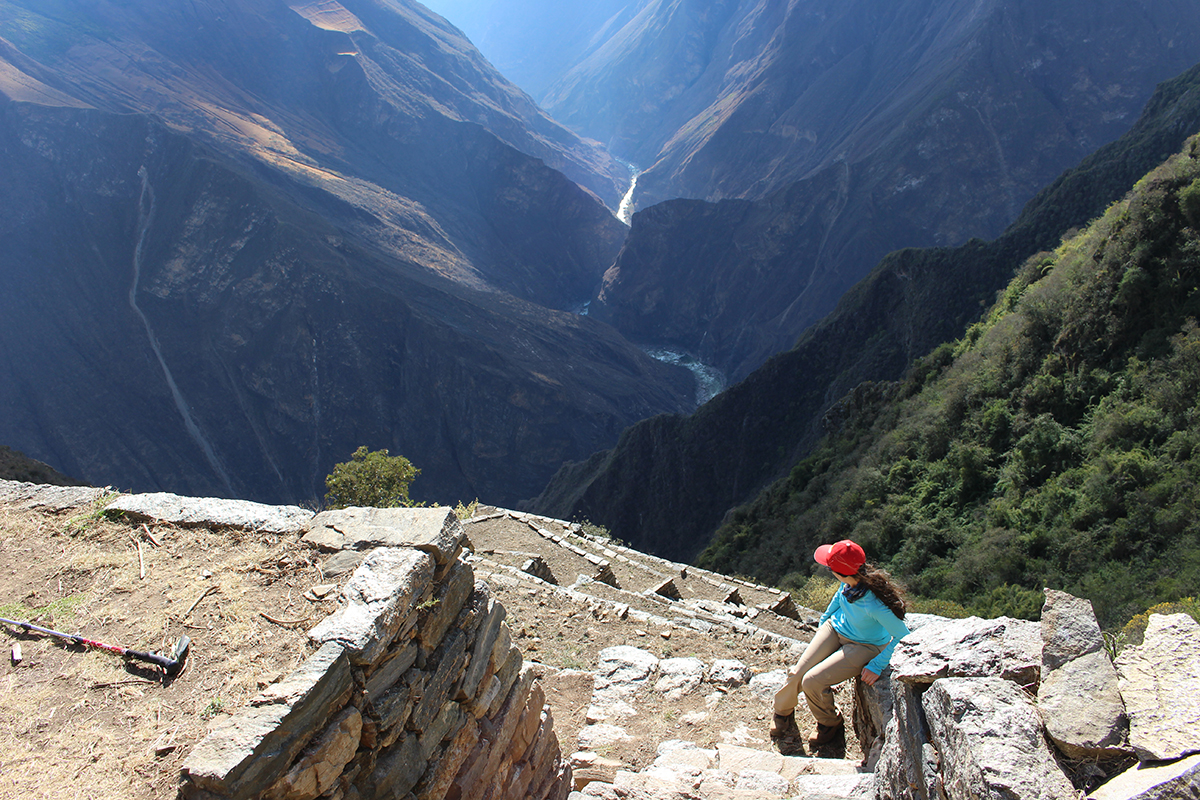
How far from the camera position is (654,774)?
5.65 metres

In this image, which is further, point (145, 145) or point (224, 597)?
point (145, 145)

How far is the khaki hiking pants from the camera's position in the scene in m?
5.45

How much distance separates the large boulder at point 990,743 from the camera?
3.10 metres

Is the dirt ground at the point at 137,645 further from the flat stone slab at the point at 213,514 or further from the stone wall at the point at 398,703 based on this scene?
the stone wall at the point at 398,703

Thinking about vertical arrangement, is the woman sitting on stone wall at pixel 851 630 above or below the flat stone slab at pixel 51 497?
above

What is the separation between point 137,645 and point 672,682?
603 centimetres

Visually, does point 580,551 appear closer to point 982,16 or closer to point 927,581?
point 927,581

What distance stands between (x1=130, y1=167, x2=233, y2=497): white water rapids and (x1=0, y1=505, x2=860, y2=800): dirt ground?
56644mm

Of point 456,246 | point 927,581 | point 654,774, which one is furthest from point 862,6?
point 654,774

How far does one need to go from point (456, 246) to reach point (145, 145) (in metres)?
38.1

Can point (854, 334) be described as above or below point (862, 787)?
above

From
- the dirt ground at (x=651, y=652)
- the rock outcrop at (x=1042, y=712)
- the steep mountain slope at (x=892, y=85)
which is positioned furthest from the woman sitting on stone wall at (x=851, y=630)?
the steep mountain slope at (x=892, y=85)

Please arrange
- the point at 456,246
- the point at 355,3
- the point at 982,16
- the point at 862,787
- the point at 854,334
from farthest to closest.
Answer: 1. the point at 355,3
2. the point at 456,246
3. the point at 982,16
4. the point at 854,334
5. the point at 862,787

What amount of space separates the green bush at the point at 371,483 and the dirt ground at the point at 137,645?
1698 centimetres
